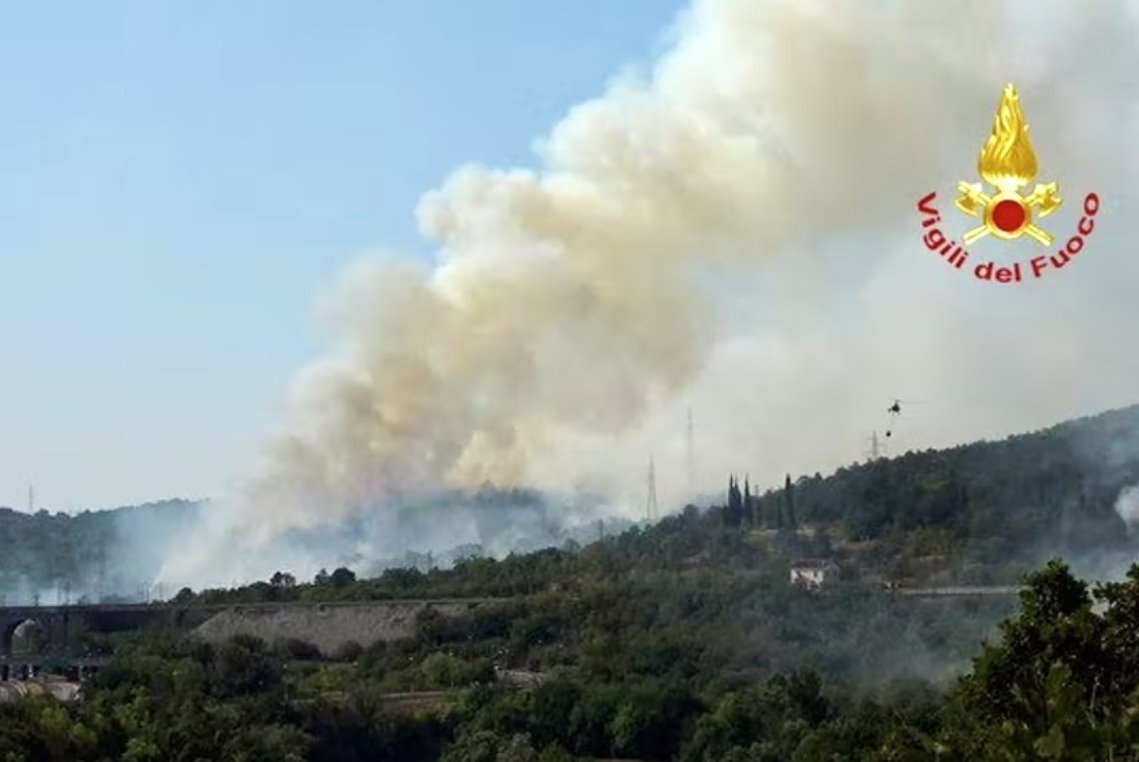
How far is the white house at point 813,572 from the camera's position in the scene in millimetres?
134000

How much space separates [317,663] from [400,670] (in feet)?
27.9

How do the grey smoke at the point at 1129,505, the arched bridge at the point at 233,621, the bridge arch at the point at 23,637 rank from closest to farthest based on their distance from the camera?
the arched bridge at the point at 233,621 → the bridge arch at the point at 23,637 → the grey smoke at the point at 1129,505

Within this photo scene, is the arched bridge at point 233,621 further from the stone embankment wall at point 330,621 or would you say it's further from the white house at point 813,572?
the white house at point 813,572

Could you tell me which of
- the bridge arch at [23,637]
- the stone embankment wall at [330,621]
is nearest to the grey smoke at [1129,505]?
the stone embankment wall at [330,621]

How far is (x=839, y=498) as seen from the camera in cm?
18500

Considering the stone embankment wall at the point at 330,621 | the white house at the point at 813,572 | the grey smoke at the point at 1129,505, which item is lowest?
the stone embankment wall at the point at 330,621

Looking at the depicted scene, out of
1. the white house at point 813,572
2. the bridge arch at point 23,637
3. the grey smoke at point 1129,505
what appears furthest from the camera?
the grey smoke at point 1129,505

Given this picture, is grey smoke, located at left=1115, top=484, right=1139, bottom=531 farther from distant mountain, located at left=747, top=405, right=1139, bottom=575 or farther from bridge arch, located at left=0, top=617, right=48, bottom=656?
bridge arch, located at left=0, top=617, right=48, bottom=656

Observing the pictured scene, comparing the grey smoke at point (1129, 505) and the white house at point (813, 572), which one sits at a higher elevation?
the grey smoke at point (1129, 505)

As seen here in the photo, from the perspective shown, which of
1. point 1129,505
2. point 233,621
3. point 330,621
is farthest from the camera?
point 1129,505

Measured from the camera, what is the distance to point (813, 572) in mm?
139000

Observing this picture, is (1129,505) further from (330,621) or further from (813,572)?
(330,621)

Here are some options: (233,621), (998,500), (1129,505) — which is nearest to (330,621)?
(233,621)

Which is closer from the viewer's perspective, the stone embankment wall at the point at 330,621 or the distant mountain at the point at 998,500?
the stone embankment wall at the point at 330,621
